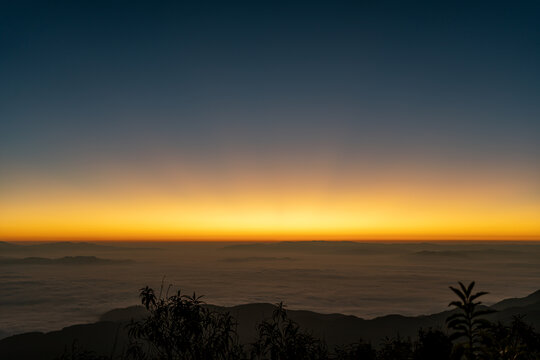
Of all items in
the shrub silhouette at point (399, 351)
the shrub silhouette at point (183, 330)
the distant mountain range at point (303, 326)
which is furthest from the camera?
the distant mountain range at point (303, 326)

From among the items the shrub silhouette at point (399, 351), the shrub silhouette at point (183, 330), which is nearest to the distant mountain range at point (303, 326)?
the shrub silhouette at point (399, 351)

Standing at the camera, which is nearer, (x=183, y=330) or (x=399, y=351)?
(x=399, y=351)

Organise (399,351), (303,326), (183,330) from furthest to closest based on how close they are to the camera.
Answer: (303,326), (183,330), (399,351)

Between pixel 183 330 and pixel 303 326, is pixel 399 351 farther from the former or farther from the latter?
pixel 303 326

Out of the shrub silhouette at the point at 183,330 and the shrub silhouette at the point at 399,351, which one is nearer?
the shrub silhouette at the point at 399,351

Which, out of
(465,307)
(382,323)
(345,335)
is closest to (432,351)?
(465,307)

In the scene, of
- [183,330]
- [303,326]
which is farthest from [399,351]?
[303,326]

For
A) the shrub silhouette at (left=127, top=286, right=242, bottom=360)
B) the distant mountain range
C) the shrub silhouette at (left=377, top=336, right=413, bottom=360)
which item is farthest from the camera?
the distant mountain range

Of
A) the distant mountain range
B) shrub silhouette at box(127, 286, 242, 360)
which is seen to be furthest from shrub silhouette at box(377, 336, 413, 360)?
the distant mountain range

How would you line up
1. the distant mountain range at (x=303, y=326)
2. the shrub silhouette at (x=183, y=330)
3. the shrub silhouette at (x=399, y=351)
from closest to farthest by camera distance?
the shrub silhouette at (x=399, y=351)
the shrub silhouette at (x=183, y=330)
the distant mountain range at (x=303, y=326)

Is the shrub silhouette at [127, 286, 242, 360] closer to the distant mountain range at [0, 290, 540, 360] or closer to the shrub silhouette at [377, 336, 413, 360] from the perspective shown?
the shrub silhouette at [377, 336, 413, 360]

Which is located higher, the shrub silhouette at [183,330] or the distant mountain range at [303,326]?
the shrub silhouette at [183,330]

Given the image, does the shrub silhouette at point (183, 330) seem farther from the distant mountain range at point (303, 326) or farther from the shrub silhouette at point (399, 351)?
the distant mountain range at point (303, 326)

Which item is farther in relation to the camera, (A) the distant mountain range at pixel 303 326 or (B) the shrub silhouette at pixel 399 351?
(A) the distant mountain range at pixel 303 326
